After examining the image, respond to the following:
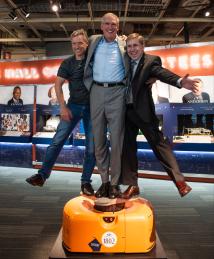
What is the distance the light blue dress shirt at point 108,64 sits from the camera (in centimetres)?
280

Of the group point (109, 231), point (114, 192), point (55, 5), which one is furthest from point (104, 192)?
point (55, 5)

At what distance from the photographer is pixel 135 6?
7.53 m

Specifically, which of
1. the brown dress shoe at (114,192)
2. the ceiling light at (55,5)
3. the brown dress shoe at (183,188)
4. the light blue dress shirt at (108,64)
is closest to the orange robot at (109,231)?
the brown dress shoe at (114,192)

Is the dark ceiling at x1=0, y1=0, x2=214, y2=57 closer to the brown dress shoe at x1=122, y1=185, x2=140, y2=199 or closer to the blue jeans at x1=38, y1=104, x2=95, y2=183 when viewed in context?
the blue jeans at x1=38, y1=104, x2=95, y2=183

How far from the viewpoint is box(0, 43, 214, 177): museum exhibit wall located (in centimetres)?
607

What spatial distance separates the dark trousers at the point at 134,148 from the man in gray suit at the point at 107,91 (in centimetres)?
13

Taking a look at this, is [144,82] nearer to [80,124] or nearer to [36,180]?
[36,180]

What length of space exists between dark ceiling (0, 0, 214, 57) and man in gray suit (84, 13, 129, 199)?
4.43 meters

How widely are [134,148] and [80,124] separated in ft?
13.4

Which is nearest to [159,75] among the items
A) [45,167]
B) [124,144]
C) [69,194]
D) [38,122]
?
[124,144]

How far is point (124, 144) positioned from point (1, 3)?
570 cm

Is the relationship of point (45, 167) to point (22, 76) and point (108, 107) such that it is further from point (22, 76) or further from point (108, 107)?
point (22, 76)

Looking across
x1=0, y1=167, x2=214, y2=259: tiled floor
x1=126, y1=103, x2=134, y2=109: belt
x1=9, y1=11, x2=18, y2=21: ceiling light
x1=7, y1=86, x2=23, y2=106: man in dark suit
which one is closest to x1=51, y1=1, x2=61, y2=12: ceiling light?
x1=9, y1=11, x2=18, y2=21: ceiling light

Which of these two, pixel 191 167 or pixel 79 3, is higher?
pixel 79 3
